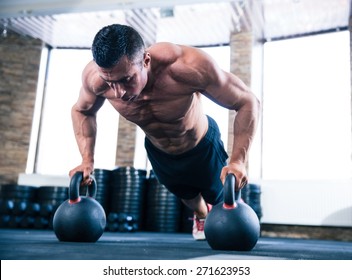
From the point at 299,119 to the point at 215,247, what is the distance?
12.5 ft

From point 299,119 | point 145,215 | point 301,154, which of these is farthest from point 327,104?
point 145,215

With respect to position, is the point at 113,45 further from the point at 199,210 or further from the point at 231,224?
the point at 199,210

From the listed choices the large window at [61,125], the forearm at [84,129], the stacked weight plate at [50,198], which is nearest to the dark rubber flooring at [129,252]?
the forearm at [84,129]

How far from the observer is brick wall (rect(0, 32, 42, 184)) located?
Result: 217 inches

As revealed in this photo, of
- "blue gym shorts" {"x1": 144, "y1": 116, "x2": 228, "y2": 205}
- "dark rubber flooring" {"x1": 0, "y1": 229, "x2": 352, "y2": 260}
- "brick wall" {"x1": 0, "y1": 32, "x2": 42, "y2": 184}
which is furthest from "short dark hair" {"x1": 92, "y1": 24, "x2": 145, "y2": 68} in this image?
"brick wall" {"x1": 0, "y1": 32, "x2": 42, "y2": 184}

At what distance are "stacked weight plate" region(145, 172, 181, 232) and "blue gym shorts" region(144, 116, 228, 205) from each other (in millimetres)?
2380

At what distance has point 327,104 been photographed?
4.97 m

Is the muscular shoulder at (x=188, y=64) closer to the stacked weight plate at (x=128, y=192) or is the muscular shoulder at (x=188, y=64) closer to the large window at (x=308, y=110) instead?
the stacked weight plate at (x=128, y=192)

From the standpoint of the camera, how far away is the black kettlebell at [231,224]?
1.49 meters

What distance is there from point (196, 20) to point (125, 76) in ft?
13.8

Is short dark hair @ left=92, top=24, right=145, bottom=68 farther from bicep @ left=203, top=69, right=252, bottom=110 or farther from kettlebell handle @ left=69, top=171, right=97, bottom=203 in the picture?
kettlebell handle @ left=69, top=171, right=97, bottom=203

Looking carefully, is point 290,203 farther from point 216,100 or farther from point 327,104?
point 216,100

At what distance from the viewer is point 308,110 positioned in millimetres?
5059

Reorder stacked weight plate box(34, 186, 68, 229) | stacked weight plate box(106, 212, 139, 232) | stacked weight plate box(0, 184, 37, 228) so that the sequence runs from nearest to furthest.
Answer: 1. stacked weight plate box(106, 212, 139, 232)
2. stacked weight plate box(0, 184, 37, 228)
3. stacked weight plate box(34, 186, 68, 229)
